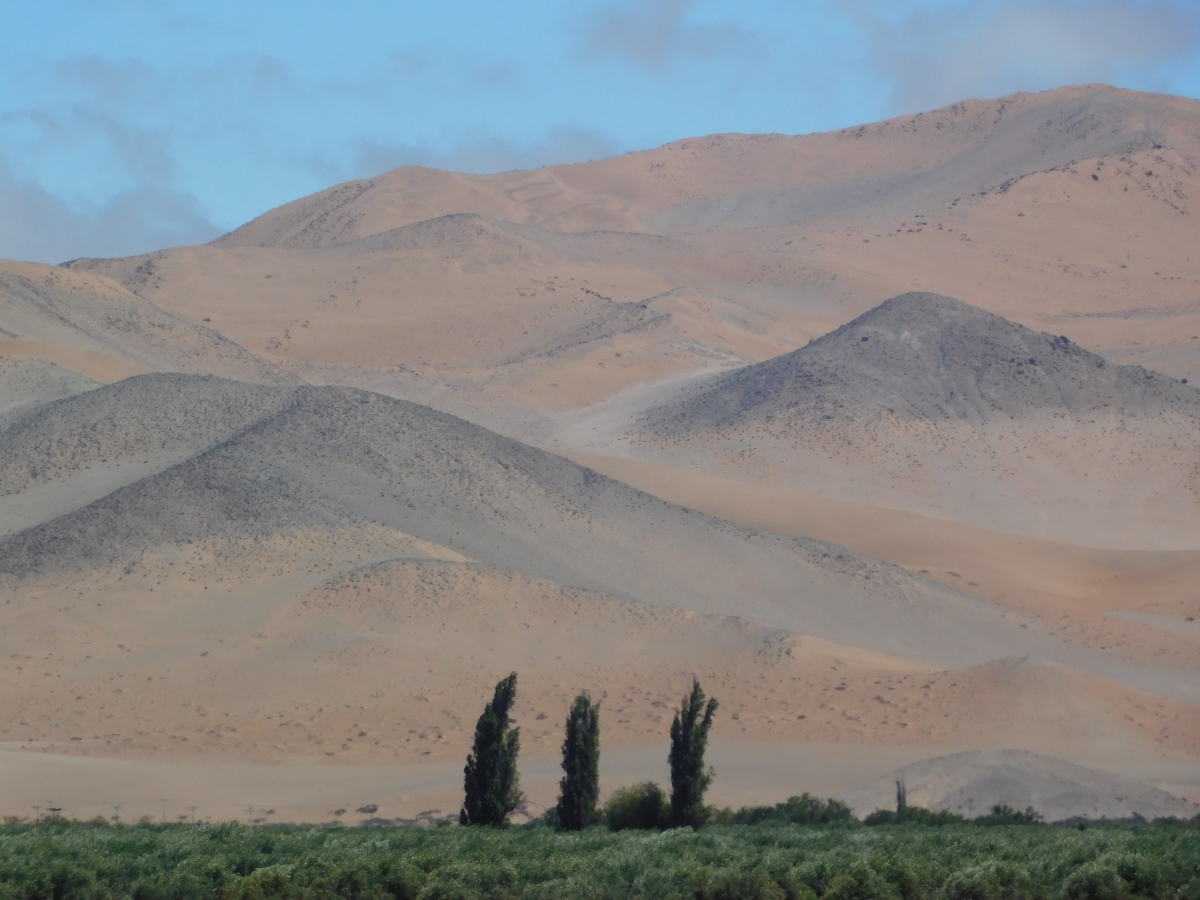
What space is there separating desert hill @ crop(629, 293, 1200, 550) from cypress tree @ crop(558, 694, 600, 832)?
33.9 metres

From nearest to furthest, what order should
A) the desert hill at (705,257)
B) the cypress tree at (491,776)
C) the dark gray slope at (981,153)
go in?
the cypress tree at (491,776), the desert hill at (705,257), the dark gray slope at (981,153)

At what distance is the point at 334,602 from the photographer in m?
32.9

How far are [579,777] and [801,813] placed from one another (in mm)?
3222

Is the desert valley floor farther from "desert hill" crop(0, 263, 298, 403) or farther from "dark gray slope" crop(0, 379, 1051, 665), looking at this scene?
"desert hill" crop(0, 263, 298, 403)

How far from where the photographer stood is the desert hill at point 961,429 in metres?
54.1

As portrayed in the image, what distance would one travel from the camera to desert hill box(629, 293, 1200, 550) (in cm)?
5409

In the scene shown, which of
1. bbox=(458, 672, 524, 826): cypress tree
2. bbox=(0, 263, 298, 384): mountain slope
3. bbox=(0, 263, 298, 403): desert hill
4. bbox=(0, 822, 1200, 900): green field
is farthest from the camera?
bbox=(0, 263, 298, 384): mountain slope

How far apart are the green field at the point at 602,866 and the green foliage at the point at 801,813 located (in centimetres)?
319

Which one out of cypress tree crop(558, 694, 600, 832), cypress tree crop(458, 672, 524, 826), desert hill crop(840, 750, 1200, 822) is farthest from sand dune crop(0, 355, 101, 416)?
desert hill crop(840, 750, 1200, 822)

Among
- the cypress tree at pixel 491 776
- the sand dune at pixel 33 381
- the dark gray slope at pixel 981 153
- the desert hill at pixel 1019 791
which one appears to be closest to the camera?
the cypress tree at pixel 491 776

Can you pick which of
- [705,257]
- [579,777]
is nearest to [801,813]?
[579,777]

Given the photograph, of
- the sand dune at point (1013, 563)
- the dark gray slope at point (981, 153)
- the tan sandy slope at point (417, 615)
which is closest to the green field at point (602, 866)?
the tan sandy slope at point (417, 615)

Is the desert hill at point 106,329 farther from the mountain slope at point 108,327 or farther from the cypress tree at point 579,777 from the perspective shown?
the cypress tree at point 579,777

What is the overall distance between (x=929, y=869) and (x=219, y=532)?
25044mm
